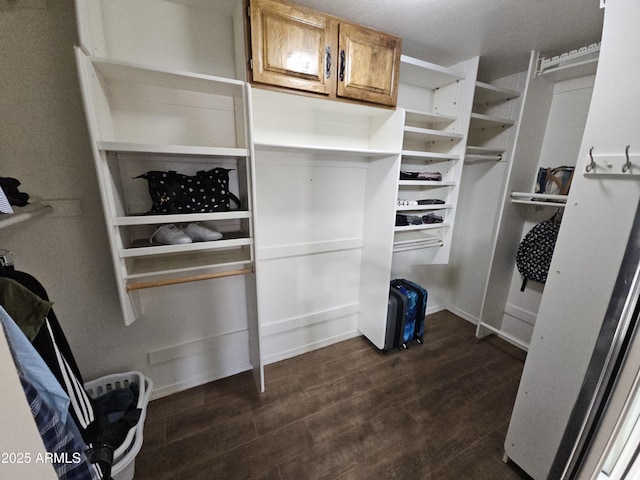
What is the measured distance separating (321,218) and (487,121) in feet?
5.63

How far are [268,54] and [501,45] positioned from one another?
1.71 metres

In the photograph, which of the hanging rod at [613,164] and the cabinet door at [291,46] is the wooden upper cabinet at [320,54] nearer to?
the cabinet door at [291,46]

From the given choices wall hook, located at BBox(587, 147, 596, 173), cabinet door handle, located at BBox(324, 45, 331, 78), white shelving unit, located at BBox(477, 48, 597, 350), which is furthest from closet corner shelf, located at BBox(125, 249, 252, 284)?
white shelving unit, located at BBox(477, 48, 597, 350)

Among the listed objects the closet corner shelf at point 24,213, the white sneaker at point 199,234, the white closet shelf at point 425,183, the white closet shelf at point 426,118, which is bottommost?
the white sneaker at point 199,234

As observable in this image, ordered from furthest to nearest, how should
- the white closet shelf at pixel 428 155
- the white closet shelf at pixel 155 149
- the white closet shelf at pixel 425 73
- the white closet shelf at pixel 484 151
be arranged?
the white closet shelf at pixel 484 151 < the white closet shelf at pixel 428 155 < the white closet shelf at pixel 425 73 < the white closet shelf at pixel 155 149

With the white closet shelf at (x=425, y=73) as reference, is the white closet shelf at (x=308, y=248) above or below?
below

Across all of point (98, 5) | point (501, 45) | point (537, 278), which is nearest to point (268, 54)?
point (98, 5)

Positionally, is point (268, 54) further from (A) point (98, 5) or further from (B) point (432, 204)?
(B) point (432, 204)

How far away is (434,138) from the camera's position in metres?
2.12

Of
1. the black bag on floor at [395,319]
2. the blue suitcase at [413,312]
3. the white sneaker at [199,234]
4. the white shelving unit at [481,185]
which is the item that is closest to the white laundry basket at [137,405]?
the white sneaker at [199,234]

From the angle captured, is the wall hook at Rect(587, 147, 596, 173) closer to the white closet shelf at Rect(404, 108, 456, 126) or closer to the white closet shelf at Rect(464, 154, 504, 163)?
the white closet shelf at Rect(404, 108, 456, 126)

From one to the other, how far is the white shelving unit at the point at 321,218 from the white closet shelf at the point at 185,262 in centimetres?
21

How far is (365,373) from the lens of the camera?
1.98m

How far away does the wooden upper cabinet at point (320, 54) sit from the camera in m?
1.24
